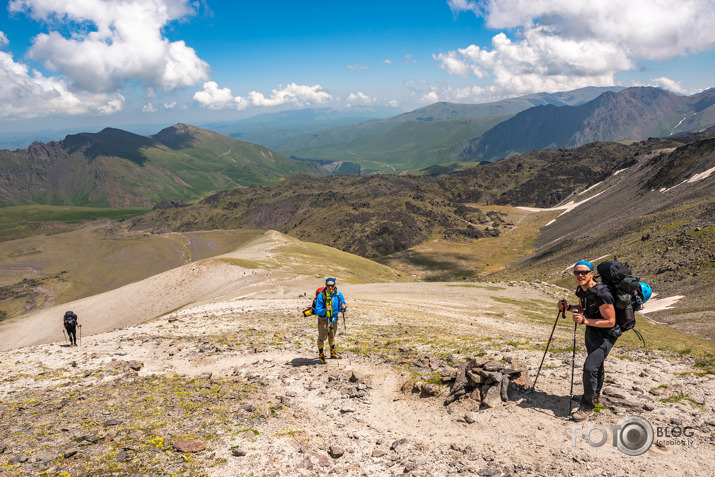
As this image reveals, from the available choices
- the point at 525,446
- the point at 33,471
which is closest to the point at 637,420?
the point at 525,446

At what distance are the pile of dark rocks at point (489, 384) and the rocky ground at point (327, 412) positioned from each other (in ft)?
0.42

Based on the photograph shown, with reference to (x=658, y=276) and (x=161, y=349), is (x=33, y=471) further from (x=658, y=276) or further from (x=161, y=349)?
(x=658, y=276)

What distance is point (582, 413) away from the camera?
1064 cm

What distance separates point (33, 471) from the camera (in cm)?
915

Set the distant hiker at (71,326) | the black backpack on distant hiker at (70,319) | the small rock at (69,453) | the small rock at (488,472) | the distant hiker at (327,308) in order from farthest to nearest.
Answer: the black backpack on distant hiker at (70,319) → the distant hiker at (71,326) → the distant hiker at (327,308) → the small rock at (69,453) → the small rock at (488,472)

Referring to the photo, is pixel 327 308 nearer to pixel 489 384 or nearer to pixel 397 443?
pixel 397 443

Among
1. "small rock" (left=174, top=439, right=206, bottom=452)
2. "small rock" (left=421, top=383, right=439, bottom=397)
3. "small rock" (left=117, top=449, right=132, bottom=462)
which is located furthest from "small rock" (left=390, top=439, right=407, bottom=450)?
"small rock" (left=117, top=449, right=132, bottom=462)

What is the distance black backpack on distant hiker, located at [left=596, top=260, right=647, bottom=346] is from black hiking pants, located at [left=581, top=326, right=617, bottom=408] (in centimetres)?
62

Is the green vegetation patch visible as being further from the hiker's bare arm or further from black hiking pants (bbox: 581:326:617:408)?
the hiker's bare arm

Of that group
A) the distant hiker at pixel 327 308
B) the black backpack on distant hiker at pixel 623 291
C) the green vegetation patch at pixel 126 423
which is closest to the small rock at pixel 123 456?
the green vegetation patch at pixel 126 423

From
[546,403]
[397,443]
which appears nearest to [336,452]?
[397,443]

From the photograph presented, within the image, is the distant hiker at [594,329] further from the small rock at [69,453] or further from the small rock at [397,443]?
the small rock at [69,453]

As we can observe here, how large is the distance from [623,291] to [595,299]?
2.48ft

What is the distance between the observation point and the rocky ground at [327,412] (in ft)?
30.9
